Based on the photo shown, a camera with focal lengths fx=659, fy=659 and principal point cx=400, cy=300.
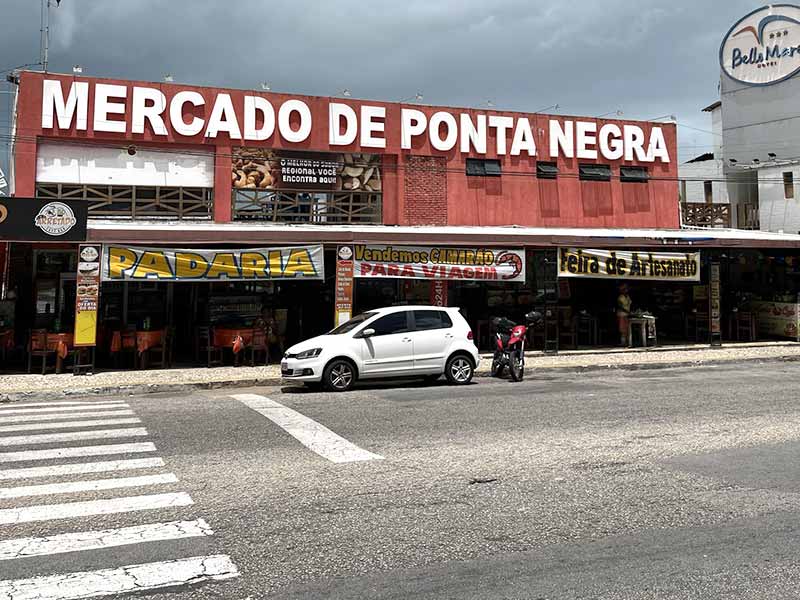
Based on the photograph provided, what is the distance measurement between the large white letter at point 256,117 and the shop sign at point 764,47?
2410cm

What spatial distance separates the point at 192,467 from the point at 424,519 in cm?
277

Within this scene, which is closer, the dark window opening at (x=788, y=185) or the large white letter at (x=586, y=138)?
the large white letter at (x=586, y=138)

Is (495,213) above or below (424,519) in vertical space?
above

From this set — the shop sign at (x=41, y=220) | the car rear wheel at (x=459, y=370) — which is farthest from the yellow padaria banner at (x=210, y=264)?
the car rear wheel at (x=459, y=370)

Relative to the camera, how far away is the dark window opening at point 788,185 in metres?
27.8

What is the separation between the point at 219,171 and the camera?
1802 centimetres

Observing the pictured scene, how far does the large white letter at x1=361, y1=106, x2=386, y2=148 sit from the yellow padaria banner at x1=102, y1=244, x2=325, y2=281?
16.4ft

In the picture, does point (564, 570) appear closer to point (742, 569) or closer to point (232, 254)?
point (742, 569)

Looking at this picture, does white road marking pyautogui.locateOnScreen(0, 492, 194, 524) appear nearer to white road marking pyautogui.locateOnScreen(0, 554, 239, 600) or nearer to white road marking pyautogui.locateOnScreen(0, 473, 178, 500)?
white road marking pyautogui.locateOnScreen(0, 473, 178, 500)

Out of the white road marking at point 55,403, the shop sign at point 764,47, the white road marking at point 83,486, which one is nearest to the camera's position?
the white road marking at point 83,486

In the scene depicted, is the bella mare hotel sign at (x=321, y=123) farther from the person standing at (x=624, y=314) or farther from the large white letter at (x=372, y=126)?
the person standing at (x=624, y=314)

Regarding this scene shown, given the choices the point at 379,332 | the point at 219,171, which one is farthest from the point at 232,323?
the point at 379,332

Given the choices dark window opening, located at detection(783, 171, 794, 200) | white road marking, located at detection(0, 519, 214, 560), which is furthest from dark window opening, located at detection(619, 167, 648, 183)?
white road marking, located at detection(0, 519, 214, 560)

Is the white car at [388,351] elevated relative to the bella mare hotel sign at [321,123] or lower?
lower
